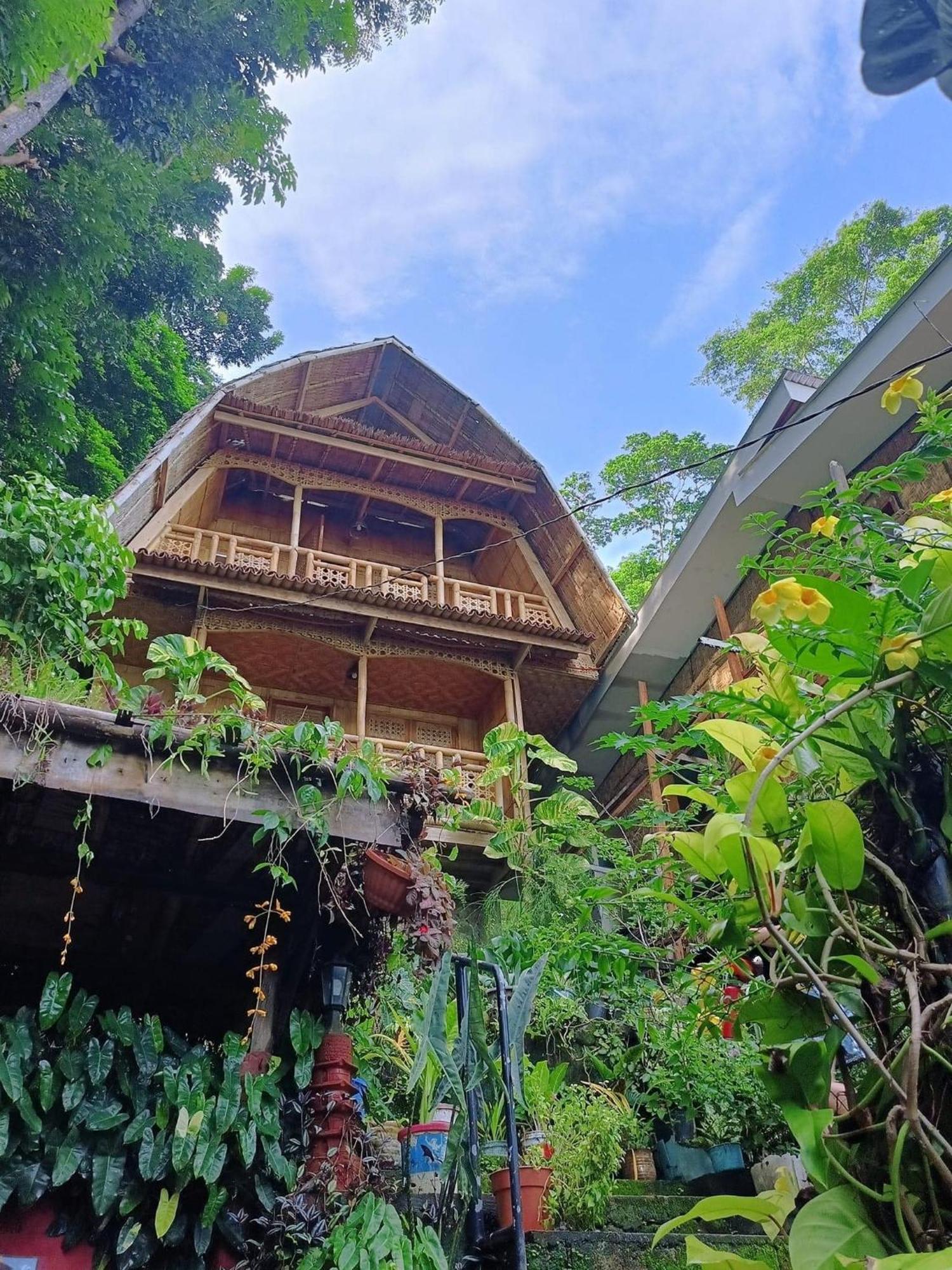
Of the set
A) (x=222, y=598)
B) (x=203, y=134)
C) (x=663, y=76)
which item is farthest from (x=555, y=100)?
(x=203, y=134)

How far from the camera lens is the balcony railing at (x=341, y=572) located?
32.6 feet

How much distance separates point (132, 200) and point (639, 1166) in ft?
38.1

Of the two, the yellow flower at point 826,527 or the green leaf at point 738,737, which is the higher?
the yellow flower at point 826,527

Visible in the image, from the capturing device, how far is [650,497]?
1936 centimetres

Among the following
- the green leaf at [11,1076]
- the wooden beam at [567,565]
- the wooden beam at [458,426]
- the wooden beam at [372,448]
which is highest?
the wooden beam at [458,426]

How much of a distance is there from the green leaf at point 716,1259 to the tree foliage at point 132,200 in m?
9.76

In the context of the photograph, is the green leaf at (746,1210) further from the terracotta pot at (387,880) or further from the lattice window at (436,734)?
the lattice window at (436,734)

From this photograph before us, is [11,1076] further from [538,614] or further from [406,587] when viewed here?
[538,614]

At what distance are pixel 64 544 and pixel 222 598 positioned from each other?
17.7 feet

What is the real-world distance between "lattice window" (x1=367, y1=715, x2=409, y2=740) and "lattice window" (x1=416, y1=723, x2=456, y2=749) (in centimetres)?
20

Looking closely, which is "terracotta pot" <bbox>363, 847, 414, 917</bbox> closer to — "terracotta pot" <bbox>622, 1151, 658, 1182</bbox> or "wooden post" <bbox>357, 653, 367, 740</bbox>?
"terracotta pot" <bbox>622, 1151, 658, 1182</bbox>

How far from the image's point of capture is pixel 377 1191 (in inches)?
123

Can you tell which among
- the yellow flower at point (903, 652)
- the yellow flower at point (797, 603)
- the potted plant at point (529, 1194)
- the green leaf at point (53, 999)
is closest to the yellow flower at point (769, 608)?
the yellow flower at point (797, 603)

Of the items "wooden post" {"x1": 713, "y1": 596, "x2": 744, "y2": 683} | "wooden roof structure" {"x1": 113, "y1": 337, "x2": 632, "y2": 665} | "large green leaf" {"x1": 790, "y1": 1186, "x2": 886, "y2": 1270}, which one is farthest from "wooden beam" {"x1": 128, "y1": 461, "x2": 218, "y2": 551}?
"large green leaf" {"x1": 790, "y1": 1186, "x2": 886, "y2": 1270}
